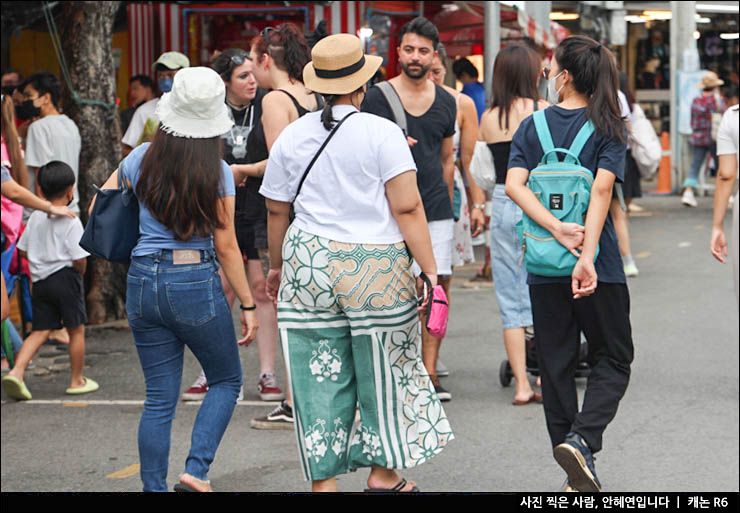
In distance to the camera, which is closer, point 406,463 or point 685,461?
point 406,463

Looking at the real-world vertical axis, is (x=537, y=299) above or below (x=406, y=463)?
above

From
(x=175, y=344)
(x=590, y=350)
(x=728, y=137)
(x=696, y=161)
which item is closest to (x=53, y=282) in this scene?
(x=175, y=344)

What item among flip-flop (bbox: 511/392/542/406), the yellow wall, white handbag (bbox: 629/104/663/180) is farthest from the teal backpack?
the yellow wall

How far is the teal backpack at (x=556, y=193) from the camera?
439 centimetres

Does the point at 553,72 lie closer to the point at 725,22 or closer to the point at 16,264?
the point at 16,264

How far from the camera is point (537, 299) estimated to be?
15.4ft

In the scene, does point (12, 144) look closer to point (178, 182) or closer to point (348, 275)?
point (178, 182)

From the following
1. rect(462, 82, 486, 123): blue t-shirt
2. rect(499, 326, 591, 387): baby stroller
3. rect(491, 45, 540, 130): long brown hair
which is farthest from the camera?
rect(462, 82, 486, 123): blue t-shirt

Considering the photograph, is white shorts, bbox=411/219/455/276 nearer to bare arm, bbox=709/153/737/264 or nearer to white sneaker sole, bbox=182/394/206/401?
bare arm, bbox=709/153/737/264

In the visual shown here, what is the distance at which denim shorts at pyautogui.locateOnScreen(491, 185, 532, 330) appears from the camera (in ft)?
21.4

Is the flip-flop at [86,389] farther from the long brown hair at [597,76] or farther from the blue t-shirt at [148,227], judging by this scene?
the long brown hair at [597,76]

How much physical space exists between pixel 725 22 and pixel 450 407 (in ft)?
67.5

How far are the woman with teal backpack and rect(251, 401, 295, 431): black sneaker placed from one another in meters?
1.94

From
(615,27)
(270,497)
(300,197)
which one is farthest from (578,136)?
(615,27)
